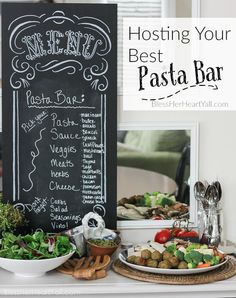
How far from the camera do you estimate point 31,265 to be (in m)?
1.90

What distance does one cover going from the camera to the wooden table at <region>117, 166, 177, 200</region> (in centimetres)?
229

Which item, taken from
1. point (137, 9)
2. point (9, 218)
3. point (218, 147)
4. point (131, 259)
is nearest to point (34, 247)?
point (9, 218)

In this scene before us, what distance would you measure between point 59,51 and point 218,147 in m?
0.73

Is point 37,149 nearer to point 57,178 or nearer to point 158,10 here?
point 57,178

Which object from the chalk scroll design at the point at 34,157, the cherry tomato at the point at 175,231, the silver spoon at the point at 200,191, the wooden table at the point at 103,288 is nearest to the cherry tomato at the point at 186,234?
the cherry tomato at the point at 175,231

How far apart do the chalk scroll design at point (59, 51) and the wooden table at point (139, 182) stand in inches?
13.6

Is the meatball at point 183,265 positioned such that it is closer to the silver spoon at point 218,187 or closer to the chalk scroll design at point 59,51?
the silver spoon at point 218,187

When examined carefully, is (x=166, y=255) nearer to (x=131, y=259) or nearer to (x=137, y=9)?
(x=131, y=259)

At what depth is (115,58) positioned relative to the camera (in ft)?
7.44

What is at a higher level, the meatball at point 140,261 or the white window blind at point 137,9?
the white window blind at point 137,9

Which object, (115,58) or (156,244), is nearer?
(156,244)

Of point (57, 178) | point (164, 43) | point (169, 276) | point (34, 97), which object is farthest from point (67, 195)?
point (164, 43)

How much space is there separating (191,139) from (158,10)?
515mm

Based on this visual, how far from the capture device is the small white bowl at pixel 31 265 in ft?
6.22
